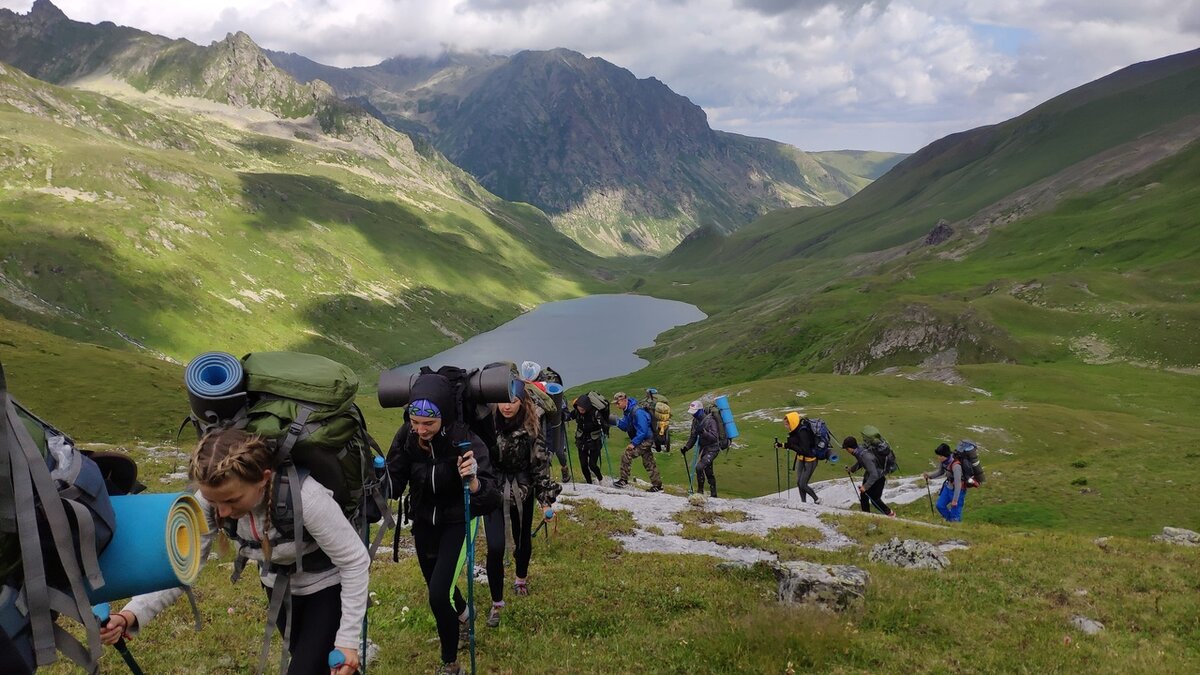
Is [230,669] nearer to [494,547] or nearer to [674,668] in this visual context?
[494,547]

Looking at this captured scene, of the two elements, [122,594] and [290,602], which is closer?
[122,594]

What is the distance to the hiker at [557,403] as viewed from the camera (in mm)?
13820

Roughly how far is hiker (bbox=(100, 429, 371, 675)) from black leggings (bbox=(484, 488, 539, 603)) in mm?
3497

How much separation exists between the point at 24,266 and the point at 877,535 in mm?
183886

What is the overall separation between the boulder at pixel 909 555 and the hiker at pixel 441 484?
11167mm

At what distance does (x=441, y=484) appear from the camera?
8258 mm

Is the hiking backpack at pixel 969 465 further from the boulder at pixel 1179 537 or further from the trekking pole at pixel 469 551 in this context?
the trekking pole at pixel 469 551

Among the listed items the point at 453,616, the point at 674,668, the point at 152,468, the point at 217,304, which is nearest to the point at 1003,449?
the point at 674,668

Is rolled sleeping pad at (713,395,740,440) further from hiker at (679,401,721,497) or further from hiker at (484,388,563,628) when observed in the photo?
hiker at (484,388,563,628)

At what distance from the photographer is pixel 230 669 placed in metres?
9.03

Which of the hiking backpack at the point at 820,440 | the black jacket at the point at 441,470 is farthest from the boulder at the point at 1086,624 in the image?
the hiking backpack at the point at 820,440

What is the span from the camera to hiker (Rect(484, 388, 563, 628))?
9.85m

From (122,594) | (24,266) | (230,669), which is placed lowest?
(230,669)

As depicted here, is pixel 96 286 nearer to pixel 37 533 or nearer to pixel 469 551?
pixel 469 551
